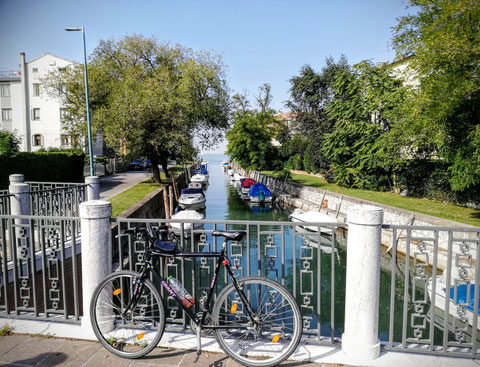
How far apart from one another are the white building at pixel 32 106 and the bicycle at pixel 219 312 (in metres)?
44.7

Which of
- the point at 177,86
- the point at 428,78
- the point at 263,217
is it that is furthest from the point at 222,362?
the point at 177,86

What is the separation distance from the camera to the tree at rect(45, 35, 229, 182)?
23.1m

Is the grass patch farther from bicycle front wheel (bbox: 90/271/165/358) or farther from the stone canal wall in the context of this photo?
bicycle front wheel (bbox: 90/271/165/358)

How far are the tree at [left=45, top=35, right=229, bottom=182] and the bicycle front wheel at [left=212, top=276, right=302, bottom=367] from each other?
68.3 feet

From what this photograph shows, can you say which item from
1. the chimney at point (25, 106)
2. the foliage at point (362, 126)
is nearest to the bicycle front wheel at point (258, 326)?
the foliage at point (362, 126)

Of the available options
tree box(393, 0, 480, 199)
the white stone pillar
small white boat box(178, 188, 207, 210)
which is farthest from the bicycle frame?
small white boat box(178, 188, 207, 210)

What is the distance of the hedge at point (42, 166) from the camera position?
A: 15.9 meters

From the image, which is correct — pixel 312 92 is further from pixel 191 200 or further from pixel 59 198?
pixel 59 198

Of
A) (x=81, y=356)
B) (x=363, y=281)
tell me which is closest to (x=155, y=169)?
(x=81, y=356)

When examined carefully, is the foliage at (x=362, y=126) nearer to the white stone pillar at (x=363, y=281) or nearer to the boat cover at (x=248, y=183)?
the boat cover at (x=248, y=183)

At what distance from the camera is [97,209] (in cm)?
349

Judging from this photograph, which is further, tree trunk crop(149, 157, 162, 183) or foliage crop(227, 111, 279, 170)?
foliage crop(227, 111, 279, 170)

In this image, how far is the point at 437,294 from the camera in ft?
32.0

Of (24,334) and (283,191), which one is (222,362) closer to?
(24,334)
